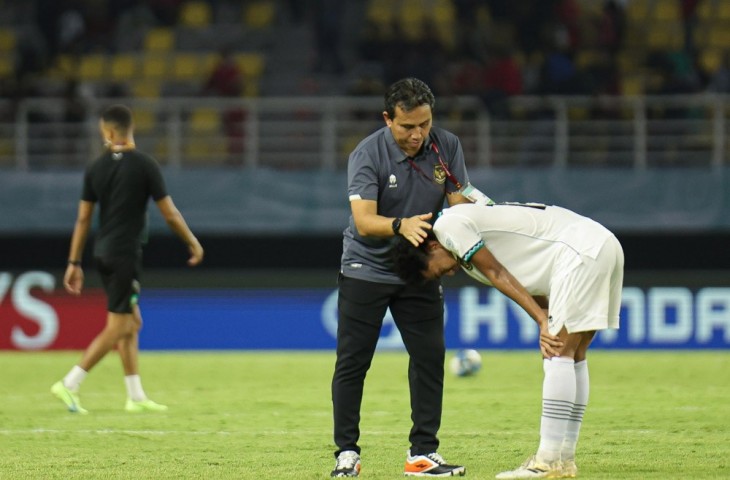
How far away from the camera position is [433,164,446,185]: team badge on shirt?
668 centimetres

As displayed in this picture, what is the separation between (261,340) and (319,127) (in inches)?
117

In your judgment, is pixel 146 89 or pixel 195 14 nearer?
pixel 146 89

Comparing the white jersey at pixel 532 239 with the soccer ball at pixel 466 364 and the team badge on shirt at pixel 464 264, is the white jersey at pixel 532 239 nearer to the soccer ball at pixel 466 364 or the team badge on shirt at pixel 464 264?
the team badge on shirt at pixel 464 264

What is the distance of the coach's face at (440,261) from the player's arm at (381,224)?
13 cm

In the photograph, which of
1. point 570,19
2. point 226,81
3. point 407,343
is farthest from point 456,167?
point 570,19

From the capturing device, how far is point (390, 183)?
6629 millimetres

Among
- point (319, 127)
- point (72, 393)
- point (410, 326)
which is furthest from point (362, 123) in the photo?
point (410, 326)

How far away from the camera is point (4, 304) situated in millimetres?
15859

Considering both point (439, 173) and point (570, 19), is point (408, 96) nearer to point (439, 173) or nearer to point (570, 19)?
point (439, 173)

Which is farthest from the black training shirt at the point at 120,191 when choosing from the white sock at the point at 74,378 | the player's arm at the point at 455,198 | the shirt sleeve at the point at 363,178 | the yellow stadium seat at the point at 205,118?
the yellow stadium seat at the point at 205,118

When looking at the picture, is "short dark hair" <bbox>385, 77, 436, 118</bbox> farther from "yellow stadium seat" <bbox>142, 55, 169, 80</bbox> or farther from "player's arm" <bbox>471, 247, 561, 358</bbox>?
"yellow stadium seat" <bbox>142, 55, 169, 80</bbox>

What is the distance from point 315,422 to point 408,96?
335 cm

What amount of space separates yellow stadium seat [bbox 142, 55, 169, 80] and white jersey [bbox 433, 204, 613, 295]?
1375cm

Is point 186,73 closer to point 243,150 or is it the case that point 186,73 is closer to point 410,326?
point 243,150
